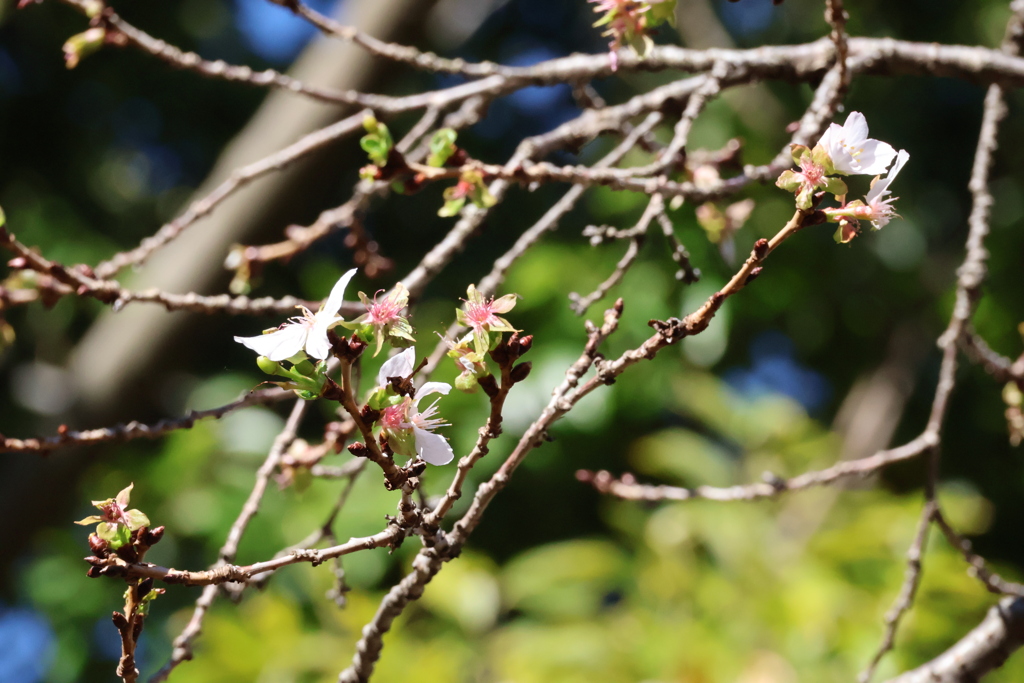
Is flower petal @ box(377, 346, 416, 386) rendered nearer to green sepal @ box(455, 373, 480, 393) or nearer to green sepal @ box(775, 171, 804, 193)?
green sepal @ box(455, 373, 480, 393)

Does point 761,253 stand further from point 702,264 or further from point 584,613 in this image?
point 584,613

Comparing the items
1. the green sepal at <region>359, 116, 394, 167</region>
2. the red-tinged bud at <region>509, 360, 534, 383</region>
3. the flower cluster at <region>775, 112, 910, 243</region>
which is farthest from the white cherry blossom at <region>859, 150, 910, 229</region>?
the green sepal at <region>359, 116, 394, 167</region>

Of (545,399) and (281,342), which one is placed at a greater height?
(545,399)

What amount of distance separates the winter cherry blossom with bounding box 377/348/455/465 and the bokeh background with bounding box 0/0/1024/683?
0.89 metres

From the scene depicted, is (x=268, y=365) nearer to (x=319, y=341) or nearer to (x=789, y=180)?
(x=319, y=341)

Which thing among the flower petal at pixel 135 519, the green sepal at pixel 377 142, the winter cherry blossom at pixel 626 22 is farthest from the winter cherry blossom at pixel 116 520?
the winter cherry blossom at pixel 626 22

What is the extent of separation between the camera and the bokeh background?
1342 mm

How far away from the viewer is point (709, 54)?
714mm

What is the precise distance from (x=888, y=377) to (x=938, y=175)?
2.07 feet

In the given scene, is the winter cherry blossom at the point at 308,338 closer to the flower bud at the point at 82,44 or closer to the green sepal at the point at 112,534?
the green sepal at the point at 112,534

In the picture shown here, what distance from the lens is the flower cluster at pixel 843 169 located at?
1.13 feet

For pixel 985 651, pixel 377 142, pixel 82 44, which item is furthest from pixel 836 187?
pixel 82 44

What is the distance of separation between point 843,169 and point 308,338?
238 mm

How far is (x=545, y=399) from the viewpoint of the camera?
1.46 m
